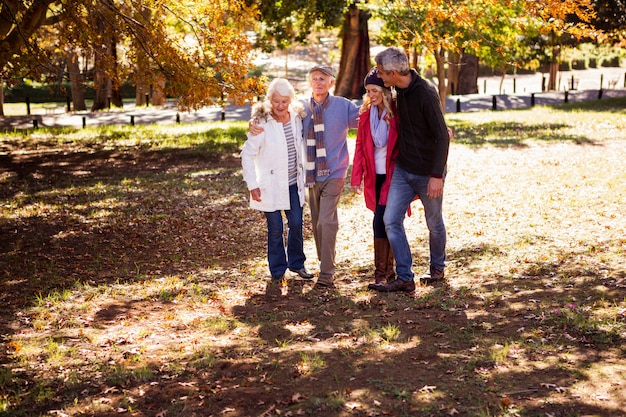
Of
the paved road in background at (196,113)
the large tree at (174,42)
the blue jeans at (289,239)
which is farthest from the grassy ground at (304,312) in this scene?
the paved road in background at (196,113)

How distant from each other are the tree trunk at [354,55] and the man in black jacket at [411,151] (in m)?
24.0

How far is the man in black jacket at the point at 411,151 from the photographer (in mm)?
6754

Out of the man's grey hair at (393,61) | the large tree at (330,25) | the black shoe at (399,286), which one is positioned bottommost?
the black shoe at (399,286)

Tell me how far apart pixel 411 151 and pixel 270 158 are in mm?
1424

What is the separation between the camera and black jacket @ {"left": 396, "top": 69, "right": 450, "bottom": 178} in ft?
22.2

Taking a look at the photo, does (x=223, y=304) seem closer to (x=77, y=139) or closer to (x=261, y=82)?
(x=261, y=82)

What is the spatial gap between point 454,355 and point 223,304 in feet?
8.61

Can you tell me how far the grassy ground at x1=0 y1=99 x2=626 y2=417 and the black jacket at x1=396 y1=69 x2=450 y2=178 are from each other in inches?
50.6

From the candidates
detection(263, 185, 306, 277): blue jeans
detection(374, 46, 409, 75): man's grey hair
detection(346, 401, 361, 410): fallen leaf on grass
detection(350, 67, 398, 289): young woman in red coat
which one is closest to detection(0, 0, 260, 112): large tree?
detection(263, 185, 306, 277): blue jeans

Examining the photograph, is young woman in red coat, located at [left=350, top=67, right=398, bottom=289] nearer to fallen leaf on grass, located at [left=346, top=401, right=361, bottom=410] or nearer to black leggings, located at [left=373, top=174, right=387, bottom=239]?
black leggings, located at [left=373, top=174, right=387, bottom=239]

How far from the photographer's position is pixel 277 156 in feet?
24.5

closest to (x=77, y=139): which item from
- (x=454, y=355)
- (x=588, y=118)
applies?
(x=588, y=118)

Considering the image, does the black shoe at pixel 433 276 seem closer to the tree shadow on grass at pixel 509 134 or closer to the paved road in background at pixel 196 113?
the tree shadow on grass at pixel 509 134

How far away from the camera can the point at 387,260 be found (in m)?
7.65
